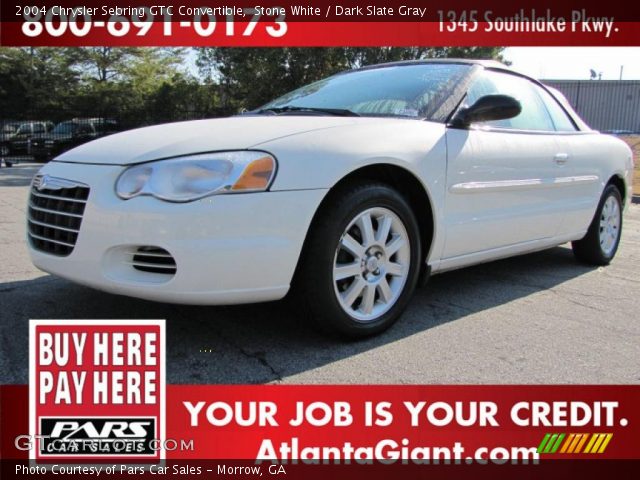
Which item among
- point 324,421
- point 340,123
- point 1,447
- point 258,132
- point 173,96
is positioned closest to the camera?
point 1,447

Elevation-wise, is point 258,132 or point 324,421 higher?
point 258,132

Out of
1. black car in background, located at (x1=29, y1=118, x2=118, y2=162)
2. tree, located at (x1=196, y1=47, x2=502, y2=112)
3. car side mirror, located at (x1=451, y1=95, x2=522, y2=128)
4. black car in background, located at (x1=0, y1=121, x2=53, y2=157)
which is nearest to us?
car side mirror, located at (x1=451, y1=95, x2=522, y2=128)

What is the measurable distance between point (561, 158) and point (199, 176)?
270 cm

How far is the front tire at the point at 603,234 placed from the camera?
4.71 m

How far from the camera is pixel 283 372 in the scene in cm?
252

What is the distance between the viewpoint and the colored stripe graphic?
2.13m

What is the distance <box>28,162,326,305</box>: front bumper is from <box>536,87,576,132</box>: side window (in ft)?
8.12

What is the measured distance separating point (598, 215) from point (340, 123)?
281 cm

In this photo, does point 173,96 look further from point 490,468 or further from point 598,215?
point 490,468

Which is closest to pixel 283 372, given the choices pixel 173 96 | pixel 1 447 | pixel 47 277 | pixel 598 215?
pixel 1 447

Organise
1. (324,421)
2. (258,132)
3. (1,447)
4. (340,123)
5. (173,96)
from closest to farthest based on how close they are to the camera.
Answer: (1,447) → (324,421) → (258,132) → (340,123) → (173,96)

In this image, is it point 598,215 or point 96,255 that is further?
point 598,215

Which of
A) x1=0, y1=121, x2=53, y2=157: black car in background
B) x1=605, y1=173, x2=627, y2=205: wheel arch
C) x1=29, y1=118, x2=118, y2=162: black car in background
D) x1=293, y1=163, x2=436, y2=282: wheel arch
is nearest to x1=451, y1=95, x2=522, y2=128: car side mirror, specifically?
x1=293, y1=163, x2=436, y2=282: wheel arch
